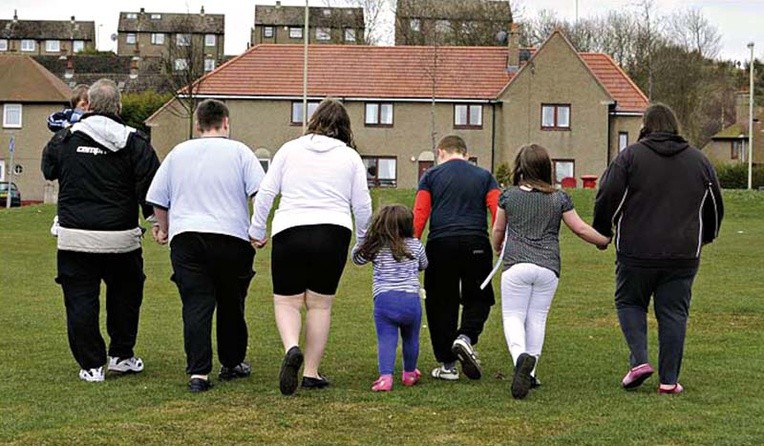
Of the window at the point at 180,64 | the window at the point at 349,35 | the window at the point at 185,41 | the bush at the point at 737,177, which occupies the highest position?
the window at the point at 349,35

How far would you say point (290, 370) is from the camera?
27.6 feet

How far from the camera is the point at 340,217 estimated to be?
28.6 ft

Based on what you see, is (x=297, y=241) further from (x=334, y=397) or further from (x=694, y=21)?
(x=694, y=21)

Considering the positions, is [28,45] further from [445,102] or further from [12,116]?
[445,102]

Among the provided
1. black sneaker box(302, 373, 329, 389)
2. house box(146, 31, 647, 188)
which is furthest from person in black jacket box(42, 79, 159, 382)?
house box(146, 31, 647, 188)

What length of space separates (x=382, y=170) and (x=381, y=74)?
4608 mm

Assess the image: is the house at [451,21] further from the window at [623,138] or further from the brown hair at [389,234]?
the brown hair at [389,234]

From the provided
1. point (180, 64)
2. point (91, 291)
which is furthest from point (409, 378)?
point (180, 64)

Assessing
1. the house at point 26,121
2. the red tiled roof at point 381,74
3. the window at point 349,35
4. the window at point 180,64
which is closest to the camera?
the red tiled roof at point 381,74

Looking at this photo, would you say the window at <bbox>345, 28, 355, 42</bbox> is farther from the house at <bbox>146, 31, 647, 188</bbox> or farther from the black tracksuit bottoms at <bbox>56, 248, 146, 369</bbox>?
the black tracksuit bottoms at <bbox>56, 248, 146, 369</bbox>

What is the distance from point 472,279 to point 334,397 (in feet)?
5.54

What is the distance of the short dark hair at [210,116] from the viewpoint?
354 inches

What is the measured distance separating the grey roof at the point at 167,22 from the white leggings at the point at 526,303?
124324 mm

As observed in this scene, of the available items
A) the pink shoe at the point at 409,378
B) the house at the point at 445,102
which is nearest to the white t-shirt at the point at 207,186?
the pink shoe at the point at 409,378
